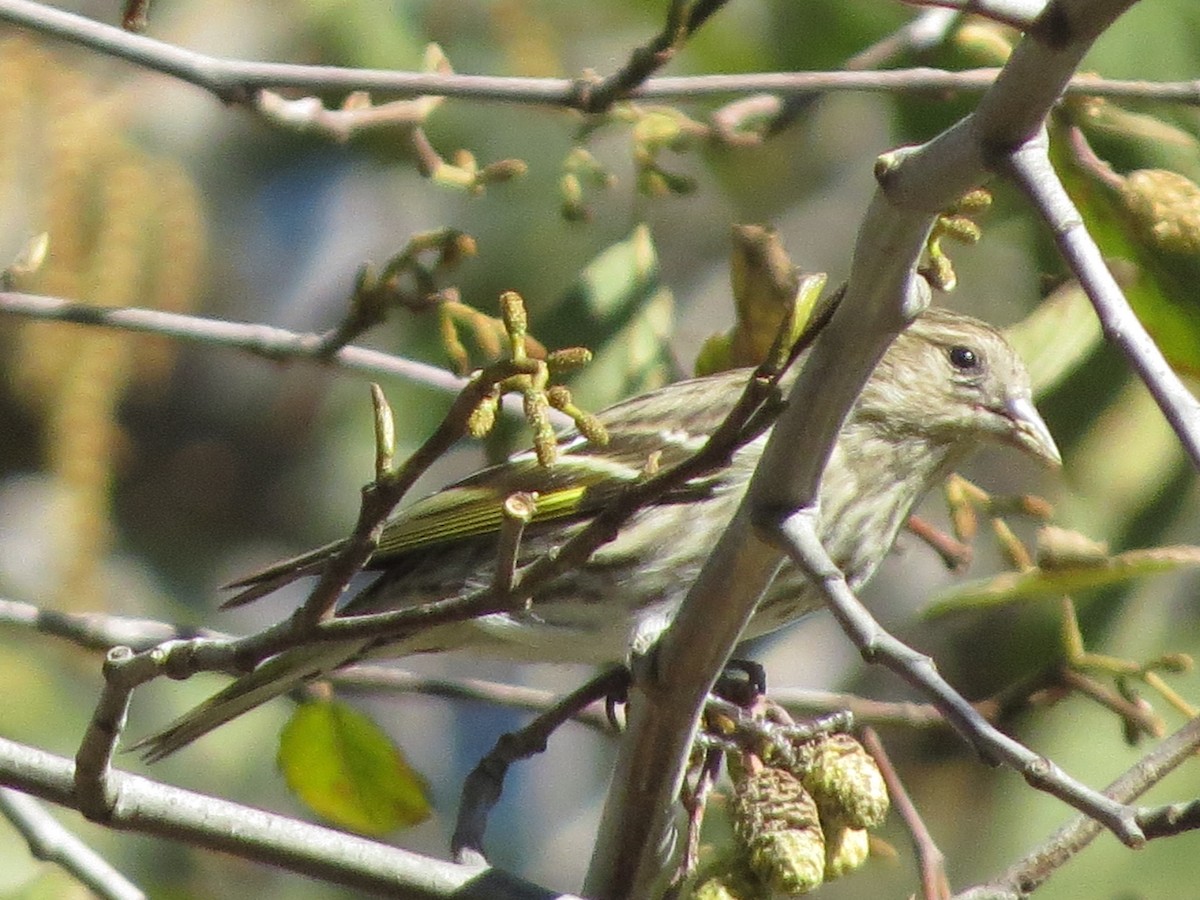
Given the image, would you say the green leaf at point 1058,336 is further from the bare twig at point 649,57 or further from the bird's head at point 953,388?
the bare twig at point 649,57

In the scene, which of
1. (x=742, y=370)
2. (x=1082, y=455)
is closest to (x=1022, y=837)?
(x=1082, y=455)

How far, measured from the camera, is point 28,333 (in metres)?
5.67

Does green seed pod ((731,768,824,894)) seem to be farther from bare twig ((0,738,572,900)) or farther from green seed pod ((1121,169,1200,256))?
green seed pod ((1121,169,1200,256))

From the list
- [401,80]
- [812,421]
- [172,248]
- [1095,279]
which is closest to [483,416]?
[812,421]

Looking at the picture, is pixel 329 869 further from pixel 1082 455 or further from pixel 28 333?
pixel 28 333

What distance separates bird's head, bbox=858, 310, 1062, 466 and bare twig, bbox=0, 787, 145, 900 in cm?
162

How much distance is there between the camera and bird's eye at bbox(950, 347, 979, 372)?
355 centimetres

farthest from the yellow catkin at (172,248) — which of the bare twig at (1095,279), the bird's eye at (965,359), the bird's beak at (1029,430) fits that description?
the bare twig at (1095,279)

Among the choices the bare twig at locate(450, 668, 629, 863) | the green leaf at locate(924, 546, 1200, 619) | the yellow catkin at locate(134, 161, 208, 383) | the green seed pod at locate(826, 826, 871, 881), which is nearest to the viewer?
the green seed pod at locate(826, 826, 871, 881)

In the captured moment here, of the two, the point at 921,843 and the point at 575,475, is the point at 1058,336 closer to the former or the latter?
the point at 575,475

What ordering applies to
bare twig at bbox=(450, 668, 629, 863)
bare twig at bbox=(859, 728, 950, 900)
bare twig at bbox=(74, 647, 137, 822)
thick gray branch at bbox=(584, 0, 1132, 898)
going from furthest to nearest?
bare twig at bbox=(450, 668, 629, 863) → bare twig at bbox=(859, 728, 950, 900) → bare twig at bbox=(74, 647, 137, 822) → thick gray branch at bbox=(584, 0, 1132, 898)

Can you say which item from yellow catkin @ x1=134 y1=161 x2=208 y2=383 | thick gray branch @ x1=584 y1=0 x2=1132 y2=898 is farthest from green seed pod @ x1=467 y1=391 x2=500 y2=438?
yellow catkin @ x1=134 y1=161 x2=208 y2=383

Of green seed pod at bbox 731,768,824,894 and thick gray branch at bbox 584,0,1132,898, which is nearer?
thick gray branch at bbox 584,0,1132,898

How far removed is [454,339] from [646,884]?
783 millimetres
